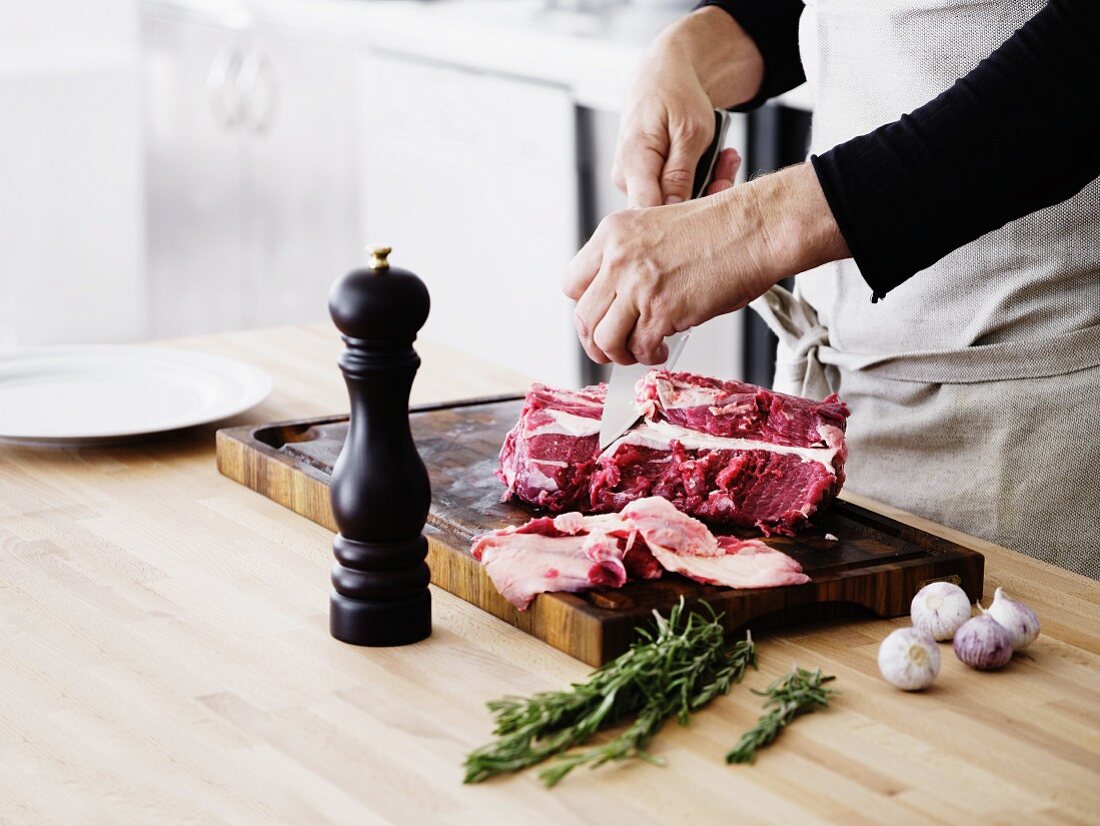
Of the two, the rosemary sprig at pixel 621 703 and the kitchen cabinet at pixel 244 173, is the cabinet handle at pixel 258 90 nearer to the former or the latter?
the kitchen cabinet at pixel 244 173

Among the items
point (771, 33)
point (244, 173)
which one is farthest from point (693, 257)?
point (244, 173)

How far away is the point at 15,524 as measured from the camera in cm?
153

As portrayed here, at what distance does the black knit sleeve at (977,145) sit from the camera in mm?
1336

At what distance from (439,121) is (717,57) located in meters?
2.26

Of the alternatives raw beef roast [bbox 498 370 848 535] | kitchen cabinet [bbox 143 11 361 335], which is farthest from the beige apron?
kitchen cabinet [bbox 143 11 361 335]

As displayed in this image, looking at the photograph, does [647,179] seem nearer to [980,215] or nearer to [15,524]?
[980,215]

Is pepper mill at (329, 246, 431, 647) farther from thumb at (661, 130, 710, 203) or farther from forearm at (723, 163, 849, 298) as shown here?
Result: thumb at (661, 130, 710, 203)

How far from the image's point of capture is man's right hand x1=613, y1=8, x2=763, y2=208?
68.6 inches

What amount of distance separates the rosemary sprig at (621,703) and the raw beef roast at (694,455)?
30 cm

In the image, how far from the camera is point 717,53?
77.5 inches

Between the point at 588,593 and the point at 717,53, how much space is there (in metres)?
0.99

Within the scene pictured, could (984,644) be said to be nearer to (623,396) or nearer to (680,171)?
(623,396)

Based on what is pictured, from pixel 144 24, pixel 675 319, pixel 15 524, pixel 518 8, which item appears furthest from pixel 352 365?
pixel 144 24

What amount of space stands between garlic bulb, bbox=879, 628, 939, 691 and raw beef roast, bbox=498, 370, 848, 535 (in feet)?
0.99
